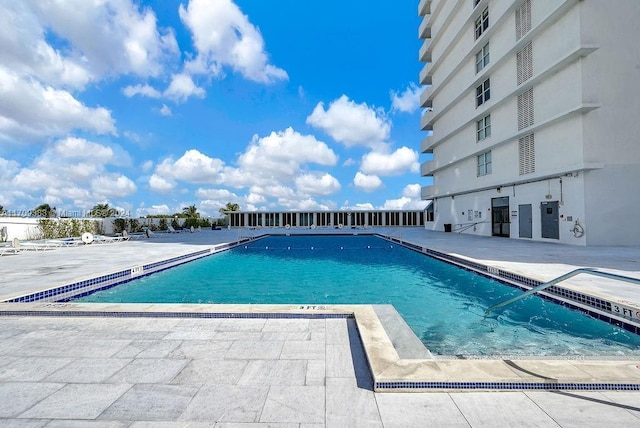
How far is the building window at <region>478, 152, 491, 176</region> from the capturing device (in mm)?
19480

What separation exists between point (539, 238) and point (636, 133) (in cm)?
557

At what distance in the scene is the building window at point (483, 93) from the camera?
1916cm

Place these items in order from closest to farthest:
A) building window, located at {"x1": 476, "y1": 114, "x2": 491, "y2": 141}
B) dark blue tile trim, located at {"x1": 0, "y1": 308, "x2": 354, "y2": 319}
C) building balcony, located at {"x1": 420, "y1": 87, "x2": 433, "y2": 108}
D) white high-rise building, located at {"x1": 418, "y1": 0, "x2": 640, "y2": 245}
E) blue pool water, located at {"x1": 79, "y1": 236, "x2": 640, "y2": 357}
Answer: blue pool water, located at {"x1": 79, "y1": 236, "x2": 640, "y2": 357} → dark blue tile trim, located at {"x1": 0, "y1": 308, "x2": 354, "y2": 319} → white high-rise building, located at {"x1": 418, "y1": 0, "x2": 640, "y2": 245} → building window, located at {"x1": 476, "y1": 114, "x2": 491, "y2": 141} → building balcony, located at {"x1": 420, "y1": 87, "x2": 433, "y2": 108}

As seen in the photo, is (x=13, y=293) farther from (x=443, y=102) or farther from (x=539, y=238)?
(x=443, y=102)

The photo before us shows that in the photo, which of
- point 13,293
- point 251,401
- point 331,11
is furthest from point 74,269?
point 331,11

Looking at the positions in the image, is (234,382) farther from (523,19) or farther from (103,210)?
(103,210)

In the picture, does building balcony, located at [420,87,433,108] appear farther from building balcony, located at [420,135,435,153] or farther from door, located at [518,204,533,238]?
door, located at [518,204,533,238]

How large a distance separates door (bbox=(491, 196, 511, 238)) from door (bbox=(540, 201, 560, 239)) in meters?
2.67

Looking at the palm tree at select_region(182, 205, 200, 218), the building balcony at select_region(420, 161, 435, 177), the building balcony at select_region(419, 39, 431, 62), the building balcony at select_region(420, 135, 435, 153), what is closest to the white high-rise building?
the building balcony at select_region(419, 39, 431, 62)

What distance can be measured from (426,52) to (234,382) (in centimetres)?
3143

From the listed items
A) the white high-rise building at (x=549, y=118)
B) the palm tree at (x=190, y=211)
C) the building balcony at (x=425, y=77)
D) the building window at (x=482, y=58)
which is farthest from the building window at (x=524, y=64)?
the palm tree at (x=190, y=211)

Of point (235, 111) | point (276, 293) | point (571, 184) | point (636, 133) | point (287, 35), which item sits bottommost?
point (276, 293)

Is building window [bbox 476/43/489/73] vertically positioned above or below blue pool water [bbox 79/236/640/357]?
above

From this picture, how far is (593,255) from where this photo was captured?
32.3 ft
